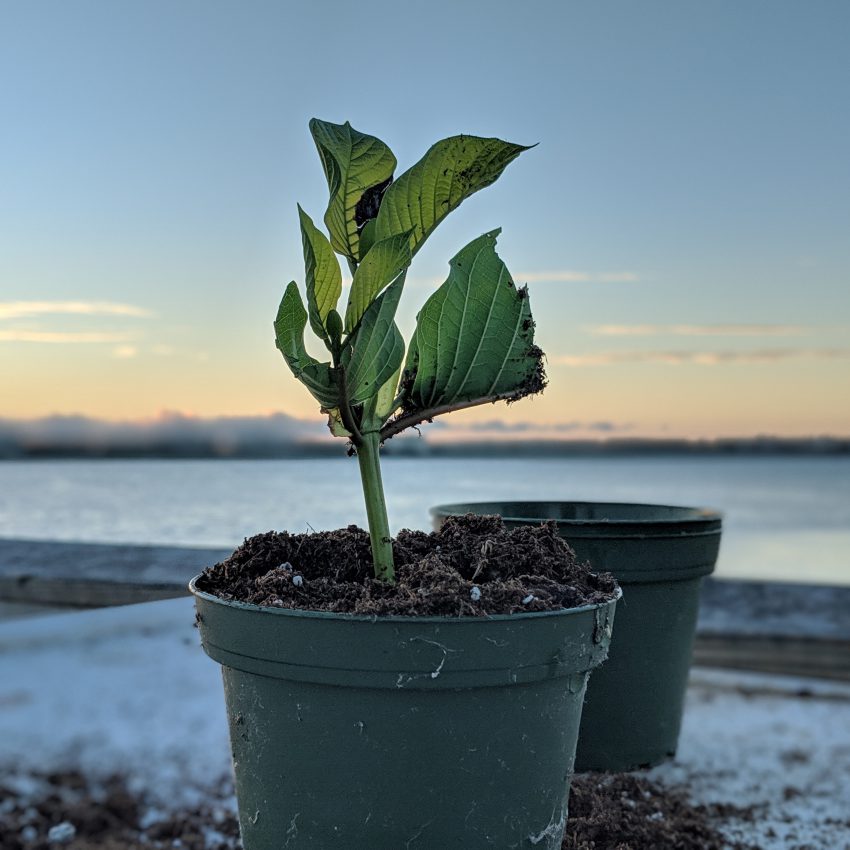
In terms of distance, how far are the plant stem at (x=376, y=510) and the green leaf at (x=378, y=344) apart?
4.3 inches

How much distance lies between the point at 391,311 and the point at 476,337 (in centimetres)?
17

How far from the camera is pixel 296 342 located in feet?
3.18

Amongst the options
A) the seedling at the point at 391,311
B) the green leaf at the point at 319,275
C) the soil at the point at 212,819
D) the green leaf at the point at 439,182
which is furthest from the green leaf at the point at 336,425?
the soil at the point at 212,819

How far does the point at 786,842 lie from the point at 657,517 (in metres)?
0.61

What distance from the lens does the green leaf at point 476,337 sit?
109 cm

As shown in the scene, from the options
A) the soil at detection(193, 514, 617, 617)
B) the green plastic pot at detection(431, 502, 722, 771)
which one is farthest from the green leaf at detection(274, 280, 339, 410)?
the green plastic pot at detection(431, 502, 722, 771)

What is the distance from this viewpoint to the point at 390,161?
3.44 ft

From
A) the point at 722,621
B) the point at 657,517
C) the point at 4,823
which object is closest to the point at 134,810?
the point at 4,823

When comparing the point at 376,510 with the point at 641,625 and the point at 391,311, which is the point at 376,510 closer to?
the point at 391,311

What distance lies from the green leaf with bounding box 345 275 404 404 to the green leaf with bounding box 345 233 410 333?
17 mm

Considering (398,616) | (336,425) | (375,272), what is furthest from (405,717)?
(375,272)

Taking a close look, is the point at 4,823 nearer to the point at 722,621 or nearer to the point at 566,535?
the point at 566,535

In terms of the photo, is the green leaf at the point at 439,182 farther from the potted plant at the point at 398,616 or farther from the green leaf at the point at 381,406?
the green leaf at the point at 381,406

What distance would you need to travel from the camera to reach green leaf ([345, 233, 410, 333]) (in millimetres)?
938
